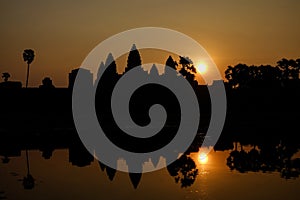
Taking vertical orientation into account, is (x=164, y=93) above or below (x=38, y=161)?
above

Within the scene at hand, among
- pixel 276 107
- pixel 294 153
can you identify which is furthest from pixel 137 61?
pixel 294 153

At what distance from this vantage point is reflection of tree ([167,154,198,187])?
27.2m

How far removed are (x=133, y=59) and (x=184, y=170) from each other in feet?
325

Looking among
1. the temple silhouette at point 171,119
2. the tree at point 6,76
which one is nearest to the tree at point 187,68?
the temple silhouette at point 171,119

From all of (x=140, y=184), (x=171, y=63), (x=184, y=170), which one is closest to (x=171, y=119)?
(x=171, y=63)

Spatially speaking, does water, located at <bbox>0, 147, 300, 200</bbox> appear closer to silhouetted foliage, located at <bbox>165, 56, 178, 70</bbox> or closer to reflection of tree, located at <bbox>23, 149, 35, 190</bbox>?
reflection of tree, located at <bbox>23, 149, 35, 190</bbox>

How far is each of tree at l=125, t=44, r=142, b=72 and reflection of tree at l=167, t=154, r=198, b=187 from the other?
299 feet

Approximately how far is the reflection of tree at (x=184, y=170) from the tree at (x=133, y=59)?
9108 centimetres

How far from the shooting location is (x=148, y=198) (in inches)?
889

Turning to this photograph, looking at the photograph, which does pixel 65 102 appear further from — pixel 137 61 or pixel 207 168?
pixel 207 168

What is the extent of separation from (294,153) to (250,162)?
246 inches

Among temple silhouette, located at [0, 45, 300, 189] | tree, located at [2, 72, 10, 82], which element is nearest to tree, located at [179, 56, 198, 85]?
temple silhouette, located at [0, 45, 300, 189]

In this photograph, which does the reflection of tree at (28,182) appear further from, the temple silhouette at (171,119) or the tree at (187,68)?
the tree at (187,68)

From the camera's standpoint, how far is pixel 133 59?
5069 inches
